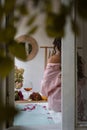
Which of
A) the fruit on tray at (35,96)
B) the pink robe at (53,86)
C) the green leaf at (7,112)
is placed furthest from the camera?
the fruit on tray at (35,96)

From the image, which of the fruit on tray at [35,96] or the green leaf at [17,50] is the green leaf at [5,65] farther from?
the fruit on tray at [35,96]

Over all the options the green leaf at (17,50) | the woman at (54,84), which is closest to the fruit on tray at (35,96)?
the woman at (54,84)

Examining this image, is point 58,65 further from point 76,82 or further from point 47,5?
point 47,5

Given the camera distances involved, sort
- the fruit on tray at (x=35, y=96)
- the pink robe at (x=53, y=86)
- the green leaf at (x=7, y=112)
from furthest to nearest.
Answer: the fruit on tray at (x=35, y=96), the pink robe at (x=53, y=86), the green leaf at (x=7, y=112)

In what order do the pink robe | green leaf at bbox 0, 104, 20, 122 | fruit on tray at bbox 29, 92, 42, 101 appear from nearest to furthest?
Result: 1. green leaf at bbox 0, 104, 20, 122
2. the pink robe
3. fruit on tray at bbox 29, 92, 42, 101

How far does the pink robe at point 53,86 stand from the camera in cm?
293

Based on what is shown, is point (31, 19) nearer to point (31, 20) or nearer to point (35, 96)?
point (31, 20)

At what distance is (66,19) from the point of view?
1.23 ft

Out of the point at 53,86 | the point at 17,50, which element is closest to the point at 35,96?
the point at 53,86

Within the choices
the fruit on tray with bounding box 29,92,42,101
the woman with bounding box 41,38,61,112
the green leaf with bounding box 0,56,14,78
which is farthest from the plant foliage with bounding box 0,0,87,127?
the fruit on tray with bounding box 29,92,42,101

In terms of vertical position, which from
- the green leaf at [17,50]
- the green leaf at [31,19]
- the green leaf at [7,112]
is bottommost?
the green leaf at [7,112]

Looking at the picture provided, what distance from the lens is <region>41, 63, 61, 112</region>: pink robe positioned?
9.60 ft

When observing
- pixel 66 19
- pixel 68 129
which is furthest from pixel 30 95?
pixel 66 19

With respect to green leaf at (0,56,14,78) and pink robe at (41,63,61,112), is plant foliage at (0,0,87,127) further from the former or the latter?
pink robe at (41,63,61,112)
